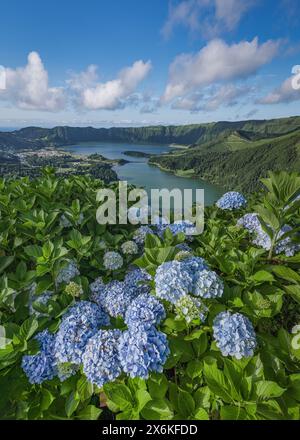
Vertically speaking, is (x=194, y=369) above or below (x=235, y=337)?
below

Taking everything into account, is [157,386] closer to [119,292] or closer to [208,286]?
[208,286]

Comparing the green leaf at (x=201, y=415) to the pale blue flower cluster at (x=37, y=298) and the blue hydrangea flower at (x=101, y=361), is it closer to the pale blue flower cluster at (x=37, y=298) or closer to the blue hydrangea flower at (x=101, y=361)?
the blue hydrangea flower at (x=101, y=361)

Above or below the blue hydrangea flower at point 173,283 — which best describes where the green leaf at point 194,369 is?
below

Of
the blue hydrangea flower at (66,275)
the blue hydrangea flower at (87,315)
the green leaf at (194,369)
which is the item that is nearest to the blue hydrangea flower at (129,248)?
the blue hydrangea flower at (66,275)

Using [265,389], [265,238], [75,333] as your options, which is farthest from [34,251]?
[265,238]

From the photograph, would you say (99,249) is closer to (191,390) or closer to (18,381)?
(18,381)

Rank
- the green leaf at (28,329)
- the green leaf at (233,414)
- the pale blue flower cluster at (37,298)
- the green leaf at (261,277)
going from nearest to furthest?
the green leaf at (233,414) < the green leaf at (28,329) < the green leaf at (261,277) < the pale blue flower cluster at (37,298)

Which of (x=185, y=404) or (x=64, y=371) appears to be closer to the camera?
(x=185, y=404)
